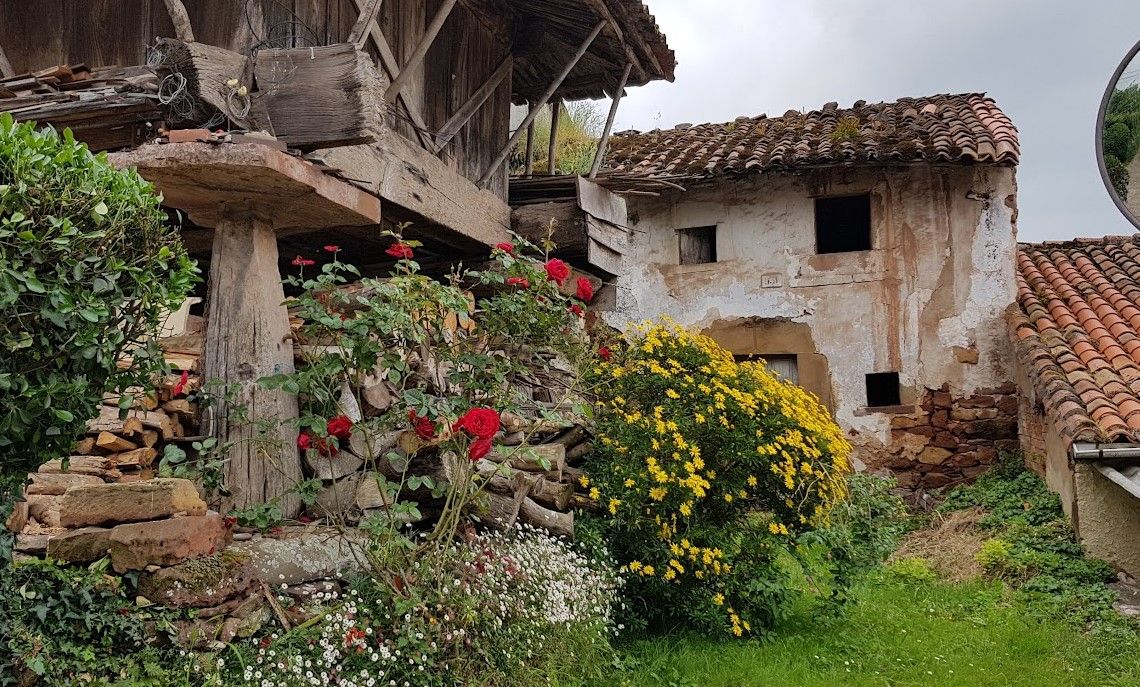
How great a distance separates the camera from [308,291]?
171 inches

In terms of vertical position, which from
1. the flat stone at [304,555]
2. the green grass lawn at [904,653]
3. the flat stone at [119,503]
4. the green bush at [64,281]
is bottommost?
the green grass lawn at [904,653]

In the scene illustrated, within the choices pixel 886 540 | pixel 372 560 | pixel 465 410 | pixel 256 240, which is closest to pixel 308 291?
pixel 256 240

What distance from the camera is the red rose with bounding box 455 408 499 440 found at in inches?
158

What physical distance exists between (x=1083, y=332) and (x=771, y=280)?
380 cm

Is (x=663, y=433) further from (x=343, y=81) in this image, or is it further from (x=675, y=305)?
(x=675, y=305)

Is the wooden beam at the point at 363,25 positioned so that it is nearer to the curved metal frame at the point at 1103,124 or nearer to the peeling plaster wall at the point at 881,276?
the curved metal frame at the point at 1103,124

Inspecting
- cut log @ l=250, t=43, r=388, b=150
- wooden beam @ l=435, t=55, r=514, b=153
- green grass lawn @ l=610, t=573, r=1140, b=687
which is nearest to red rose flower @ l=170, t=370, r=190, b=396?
cut log @ l=250, t=43, r=388, b=150

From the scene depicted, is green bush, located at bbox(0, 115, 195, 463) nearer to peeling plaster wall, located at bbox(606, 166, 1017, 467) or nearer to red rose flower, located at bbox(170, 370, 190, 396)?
red rose flower, located at bbox(170, 370, 190, 396)

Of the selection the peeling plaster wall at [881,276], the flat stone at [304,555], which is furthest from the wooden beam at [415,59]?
the peeling plaster wall at [881,276]

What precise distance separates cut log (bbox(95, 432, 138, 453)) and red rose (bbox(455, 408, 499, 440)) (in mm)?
1818

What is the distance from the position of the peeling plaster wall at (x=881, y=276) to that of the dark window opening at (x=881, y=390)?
235 mm

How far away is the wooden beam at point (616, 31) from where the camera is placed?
6.55 metres

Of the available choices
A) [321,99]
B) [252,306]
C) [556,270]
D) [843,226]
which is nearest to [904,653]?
[556,270]

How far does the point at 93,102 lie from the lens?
14.1 ft
